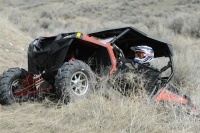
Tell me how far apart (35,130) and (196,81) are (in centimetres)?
510

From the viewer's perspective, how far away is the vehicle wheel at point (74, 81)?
226 inches

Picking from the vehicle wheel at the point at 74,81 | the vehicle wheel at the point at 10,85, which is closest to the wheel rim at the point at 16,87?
the vehicle wheel at the point at 10,85

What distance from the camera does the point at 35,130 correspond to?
4.87m

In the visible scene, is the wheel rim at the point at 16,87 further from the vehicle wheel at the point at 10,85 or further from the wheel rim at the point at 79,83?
the wheel rim at the point at 79,83

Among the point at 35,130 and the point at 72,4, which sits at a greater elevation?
the point at 72,4

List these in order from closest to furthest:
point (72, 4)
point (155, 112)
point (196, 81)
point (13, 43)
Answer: point (155, 112) < point (196, 81) < point (13, 43) < point (72, 4)

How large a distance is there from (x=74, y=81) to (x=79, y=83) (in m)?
0.11

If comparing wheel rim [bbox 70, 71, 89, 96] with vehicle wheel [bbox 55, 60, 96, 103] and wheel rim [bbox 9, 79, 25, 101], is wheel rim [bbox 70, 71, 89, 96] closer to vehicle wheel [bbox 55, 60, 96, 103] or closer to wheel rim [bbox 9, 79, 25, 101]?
vehicle wheel [bbox 55, 60, 96, 103]

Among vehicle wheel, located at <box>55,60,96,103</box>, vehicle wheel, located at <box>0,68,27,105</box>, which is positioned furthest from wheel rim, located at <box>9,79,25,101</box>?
vehicle wheel, located at <box>55,60,96,103</box>

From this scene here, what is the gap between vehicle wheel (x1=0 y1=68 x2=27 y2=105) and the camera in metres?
6.30

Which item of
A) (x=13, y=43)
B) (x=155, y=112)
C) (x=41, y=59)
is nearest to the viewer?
(x=155, y=112)

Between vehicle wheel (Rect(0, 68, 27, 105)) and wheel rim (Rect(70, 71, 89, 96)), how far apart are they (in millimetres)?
970

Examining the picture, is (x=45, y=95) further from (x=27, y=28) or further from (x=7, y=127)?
(x=27, y=28)

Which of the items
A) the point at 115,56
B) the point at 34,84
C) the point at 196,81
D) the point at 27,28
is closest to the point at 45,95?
the point at 34,84
